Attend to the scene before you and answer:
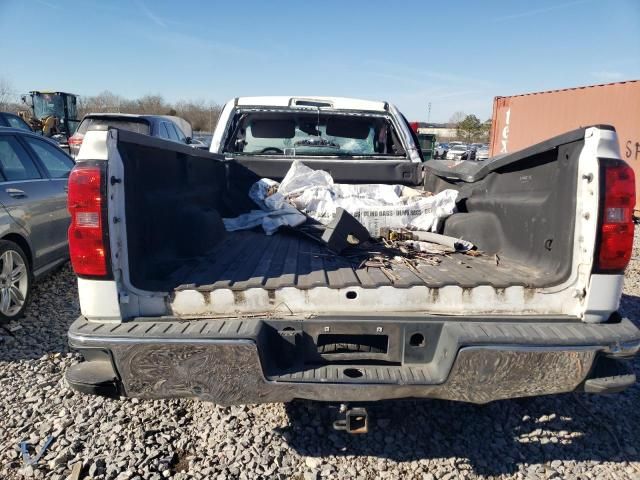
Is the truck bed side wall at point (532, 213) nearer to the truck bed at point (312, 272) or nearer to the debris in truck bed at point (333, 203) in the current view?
the truck bed at point (312, 272)

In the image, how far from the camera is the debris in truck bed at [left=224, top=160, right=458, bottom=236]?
3.38 meters

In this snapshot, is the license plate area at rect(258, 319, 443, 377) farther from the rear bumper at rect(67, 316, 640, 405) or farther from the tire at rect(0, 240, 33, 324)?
the tire at rect(0, 240, 33, 324)

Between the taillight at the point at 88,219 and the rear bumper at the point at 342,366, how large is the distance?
12.0 inches

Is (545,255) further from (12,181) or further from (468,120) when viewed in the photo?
(468,120)

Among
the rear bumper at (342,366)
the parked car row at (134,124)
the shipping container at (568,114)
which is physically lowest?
the rear bumper at (342,366)

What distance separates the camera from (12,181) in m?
4.47

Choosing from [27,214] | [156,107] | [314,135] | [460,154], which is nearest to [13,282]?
[27,214]

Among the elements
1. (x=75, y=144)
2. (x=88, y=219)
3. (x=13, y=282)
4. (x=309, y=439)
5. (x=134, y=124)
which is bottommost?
(x=309, y=439)

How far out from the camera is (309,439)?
262 centimetres

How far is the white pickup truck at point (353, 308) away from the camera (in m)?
1.91

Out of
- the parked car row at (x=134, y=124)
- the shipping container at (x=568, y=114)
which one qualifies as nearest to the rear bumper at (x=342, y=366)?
the parked car row at (x=134, y=124)

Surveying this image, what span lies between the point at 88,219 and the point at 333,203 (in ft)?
6.90

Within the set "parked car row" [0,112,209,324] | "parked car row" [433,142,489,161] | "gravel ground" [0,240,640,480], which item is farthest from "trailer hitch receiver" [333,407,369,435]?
"parked car row" [433,142,489,161]

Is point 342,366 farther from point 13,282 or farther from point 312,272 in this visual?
point 13,282
